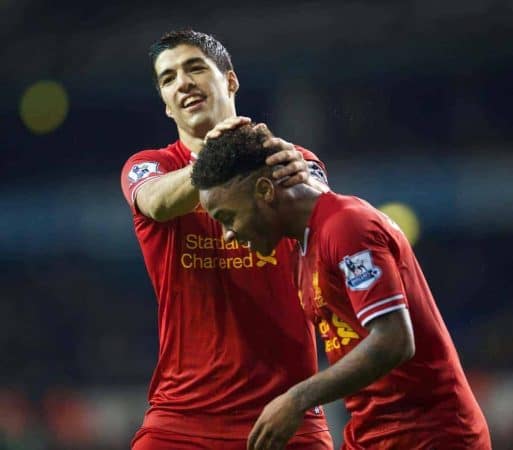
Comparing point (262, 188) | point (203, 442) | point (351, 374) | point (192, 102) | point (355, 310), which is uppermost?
point (192, 102)

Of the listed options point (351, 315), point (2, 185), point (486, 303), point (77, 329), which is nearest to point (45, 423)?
point (77, 329)

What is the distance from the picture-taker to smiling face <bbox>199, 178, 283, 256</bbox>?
8.54 feet

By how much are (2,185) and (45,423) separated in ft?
11.1

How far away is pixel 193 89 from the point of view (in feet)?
11.5

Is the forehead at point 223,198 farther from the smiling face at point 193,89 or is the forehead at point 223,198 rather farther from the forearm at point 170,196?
the smiling face at point 193,89

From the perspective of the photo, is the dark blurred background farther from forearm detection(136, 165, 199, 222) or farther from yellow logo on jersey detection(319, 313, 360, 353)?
yellow logo on jersey detection(319, 313, 360, 353)

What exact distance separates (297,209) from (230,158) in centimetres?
23

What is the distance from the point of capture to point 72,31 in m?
11.4

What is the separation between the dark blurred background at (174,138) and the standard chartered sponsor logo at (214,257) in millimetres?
4927

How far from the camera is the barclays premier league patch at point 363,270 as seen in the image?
2330 mm

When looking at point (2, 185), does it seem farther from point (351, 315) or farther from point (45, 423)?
point (351, 315)

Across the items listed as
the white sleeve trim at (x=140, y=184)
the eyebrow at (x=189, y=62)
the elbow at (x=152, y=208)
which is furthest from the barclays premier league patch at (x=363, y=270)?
the eyebrow at (x=189, y=62)

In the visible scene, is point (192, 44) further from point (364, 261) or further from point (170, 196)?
point (364, 261)

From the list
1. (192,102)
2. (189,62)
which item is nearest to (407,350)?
(192,102)
